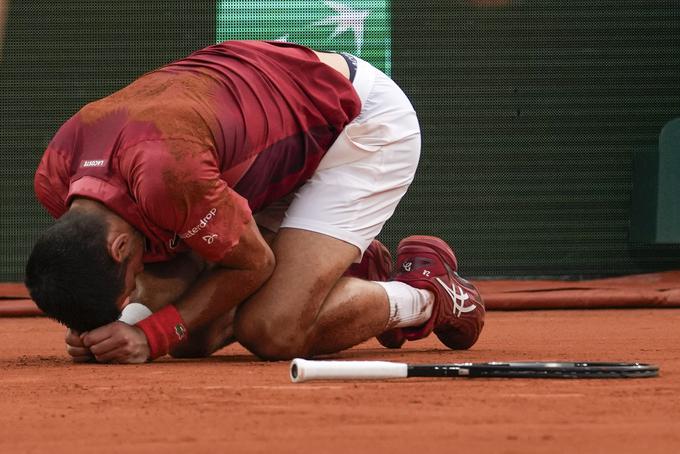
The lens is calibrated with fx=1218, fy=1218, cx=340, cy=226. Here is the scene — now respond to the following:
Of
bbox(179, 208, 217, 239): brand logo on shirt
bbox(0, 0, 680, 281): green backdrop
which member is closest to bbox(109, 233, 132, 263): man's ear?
bbox(179, 208, 217, 239): brand logo on shirt

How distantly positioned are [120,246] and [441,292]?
1.14m

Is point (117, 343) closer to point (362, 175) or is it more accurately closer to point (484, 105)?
point (362, 175)

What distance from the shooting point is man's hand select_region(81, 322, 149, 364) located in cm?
317

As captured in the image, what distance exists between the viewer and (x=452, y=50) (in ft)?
22.6

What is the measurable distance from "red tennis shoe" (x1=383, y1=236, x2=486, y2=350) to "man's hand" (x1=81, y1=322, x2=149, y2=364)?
902 mm

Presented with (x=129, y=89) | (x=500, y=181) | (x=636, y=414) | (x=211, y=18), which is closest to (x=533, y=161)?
(x=500, y=181)

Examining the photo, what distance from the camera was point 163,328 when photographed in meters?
3.18

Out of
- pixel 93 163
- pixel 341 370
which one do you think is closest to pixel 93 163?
pixel 93 163

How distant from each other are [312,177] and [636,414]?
62.8 inches

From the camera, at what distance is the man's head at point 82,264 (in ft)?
9.50

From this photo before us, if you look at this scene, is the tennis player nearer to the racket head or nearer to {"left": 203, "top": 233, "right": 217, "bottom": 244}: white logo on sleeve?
{"left": 203, "top": 233, "right": 217, "bottom": 244}: white logo on sleeve

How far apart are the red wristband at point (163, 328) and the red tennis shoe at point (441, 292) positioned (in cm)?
84

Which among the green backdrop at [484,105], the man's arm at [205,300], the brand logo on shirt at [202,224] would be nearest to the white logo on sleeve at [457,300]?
the man's arm at [205,300]

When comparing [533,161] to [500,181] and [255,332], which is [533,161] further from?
[255,332]
